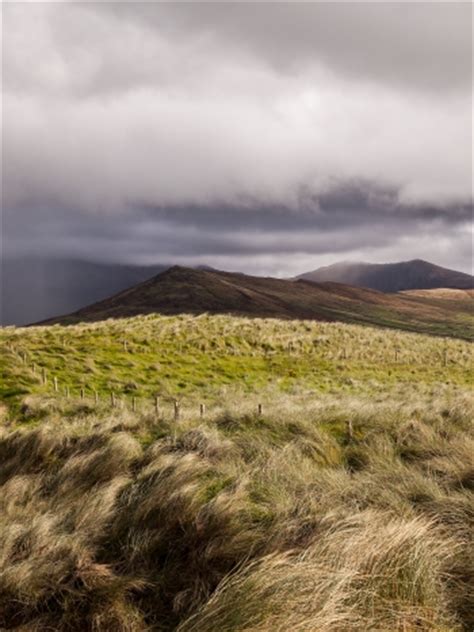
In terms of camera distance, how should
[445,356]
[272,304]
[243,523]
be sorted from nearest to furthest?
[243,523] → [445,356] → [272,304]

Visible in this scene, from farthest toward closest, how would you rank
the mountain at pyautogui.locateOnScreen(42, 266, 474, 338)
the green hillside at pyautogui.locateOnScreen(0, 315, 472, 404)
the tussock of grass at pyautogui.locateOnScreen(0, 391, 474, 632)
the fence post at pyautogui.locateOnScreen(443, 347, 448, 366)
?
1. the mountain at pyautogui.locateOnScreen(42, 266, 474, 338)
2. the fence post at pyautogui.locateOnScreen(443, 347, 448, 366)
3. the green hillside at pyautogui.locateOnScreen(0, 315, 472, 404)
4. the tussock of grass at pyautogui.locateOnScreen(0, 391, 474, 632)

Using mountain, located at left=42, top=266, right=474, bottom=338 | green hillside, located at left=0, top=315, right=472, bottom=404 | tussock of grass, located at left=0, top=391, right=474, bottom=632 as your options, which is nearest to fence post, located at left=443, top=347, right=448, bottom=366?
green hillside, located at left=0, top=315, right=472, bottom=404

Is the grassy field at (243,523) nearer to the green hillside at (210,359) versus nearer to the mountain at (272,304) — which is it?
the green hillside at (210,359)

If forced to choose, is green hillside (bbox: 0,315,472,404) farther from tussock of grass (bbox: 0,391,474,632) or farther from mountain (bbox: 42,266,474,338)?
mountain (bbox: 42,266,474,338)

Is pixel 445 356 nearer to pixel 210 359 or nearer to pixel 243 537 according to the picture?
pixel 210 359

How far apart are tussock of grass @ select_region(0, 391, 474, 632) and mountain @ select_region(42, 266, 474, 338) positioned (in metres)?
108

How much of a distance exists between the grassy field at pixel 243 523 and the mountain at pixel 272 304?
107m

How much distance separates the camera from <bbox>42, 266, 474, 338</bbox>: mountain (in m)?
131

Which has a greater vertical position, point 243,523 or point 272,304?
point 272,304

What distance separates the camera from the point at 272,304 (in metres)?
144

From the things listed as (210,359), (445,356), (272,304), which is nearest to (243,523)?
(210,359)

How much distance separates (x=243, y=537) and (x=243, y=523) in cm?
33

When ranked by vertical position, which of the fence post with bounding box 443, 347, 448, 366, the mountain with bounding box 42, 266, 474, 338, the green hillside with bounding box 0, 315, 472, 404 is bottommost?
the fence post with bounding box 443, 347, 448, 366

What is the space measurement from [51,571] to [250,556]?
192 centimetres
